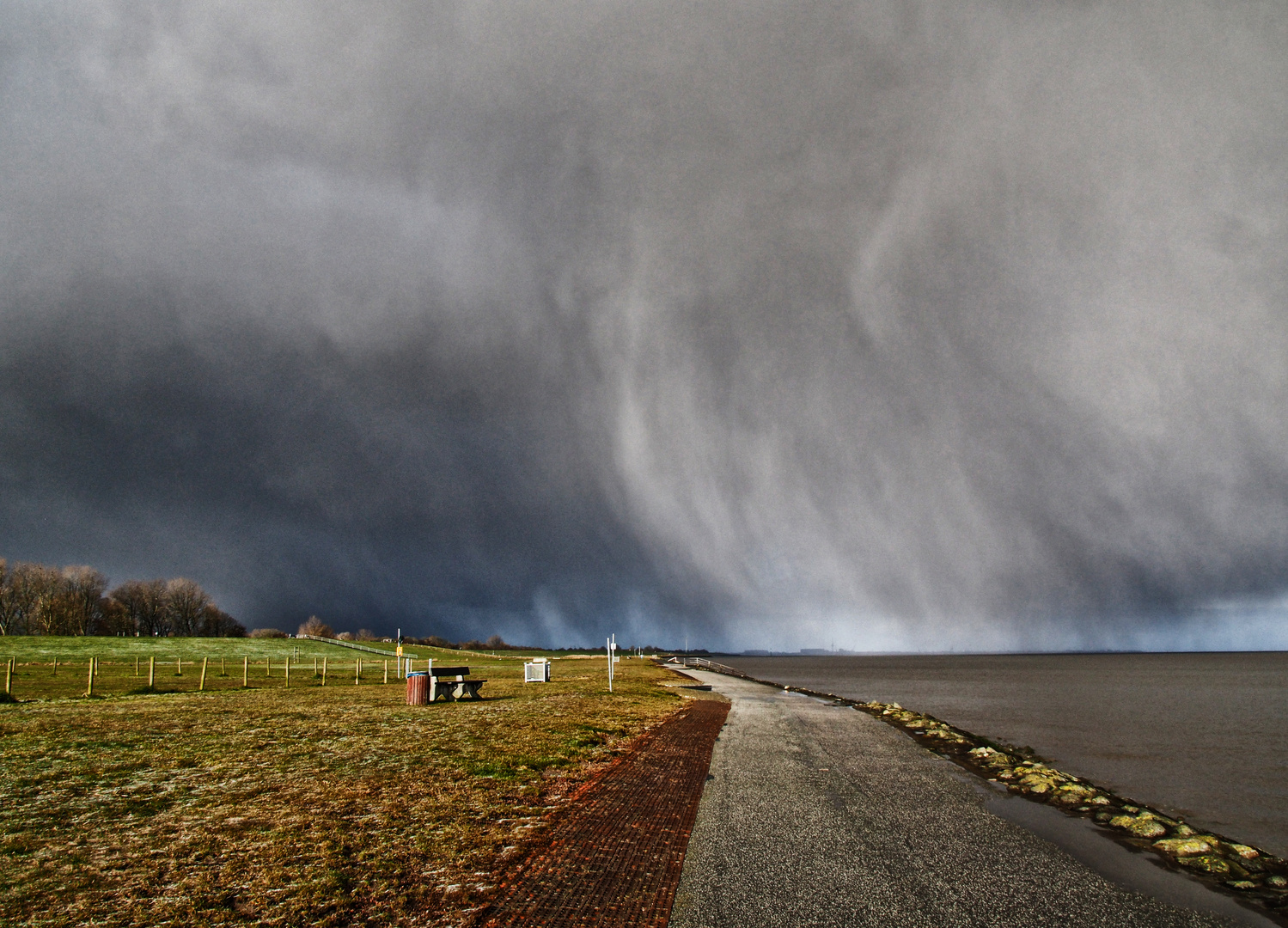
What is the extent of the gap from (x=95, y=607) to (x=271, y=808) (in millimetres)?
167698

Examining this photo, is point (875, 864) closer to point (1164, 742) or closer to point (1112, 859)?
point (1112, 859)

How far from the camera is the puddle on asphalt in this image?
10.6 metres

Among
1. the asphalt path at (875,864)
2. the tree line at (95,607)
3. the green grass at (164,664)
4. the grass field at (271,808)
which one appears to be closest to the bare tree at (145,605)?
the tree line at (95,607)

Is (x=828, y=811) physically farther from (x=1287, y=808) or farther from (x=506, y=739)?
(x=1287, y=808)

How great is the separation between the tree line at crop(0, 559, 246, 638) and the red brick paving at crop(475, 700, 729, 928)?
14267 centimetres

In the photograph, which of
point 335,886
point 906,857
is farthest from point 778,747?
point 335,886

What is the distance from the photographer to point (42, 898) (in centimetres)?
775

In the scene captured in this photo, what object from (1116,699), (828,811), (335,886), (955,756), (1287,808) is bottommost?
(1116,699)

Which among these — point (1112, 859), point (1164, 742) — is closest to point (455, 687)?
point (1112, 859)

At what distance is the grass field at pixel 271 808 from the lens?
7.85m

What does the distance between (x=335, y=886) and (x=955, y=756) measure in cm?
2171

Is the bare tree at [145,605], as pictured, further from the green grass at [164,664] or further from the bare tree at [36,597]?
the green grass at [164,664]

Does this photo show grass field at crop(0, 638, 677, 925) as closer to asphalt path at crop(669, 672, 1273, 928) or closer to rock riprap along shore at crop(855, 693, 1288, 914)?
asphalt path at crop(669, 672, 1273, 928)

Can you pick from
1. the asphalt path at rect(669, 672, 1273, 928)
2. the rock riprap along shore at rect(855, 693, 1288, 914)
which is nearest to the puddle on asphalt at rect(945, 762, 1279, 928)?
the asphalt path at rect(669, 672, 1273, 928)
